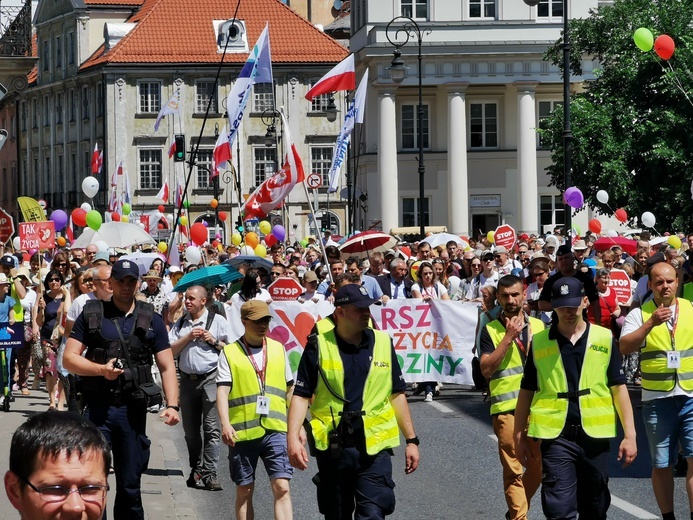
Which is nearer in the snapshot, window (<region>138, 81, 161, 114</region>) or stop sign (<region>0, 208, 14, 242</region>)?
stop sign (<region>0, 208, 14, 242</region>)

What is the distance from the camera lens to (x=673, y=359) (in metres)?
9.62

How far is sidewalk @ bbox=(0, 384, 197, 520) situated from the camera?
10914mm

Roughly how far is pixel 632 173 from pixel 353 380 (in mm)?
44475

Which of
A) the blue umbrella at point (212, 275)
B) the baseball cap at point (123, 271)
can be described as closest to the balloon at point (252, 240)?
the blue umbrella at point (212, 275)

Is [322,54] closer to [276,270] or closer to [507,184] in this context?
[507,184]

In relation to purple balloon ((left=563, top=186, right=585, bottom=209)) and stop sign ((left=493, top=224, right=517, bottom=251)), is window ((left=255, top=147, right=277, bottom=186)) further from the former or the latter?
stop sign ((left=493, top=224, right=517, bottom=251))

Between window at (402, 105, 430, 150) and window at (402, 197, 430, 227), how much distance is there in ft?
7.92

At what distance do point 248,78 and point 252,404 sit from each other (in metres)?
17.8

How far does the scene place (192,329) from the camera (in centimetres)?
1241

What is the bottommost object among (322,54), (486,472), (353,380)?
(486,472)

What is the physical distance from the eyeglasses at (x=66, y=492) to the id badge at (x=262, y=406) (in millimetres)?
6122

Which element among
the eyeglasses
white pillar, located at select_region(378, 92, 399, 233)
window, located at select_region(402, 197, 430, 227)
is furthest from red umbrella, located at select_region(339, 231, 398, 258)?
window, located at select_region(402, 197, 430, 227)

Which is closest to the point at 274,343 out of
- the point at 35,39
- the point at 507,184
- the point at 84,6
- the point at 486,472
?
the point at 486,472

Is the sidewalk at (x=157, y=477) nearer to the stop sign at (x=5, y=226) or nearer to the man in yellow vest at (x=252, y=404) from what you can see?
the man in yellow vest at (x=252, y=404)
